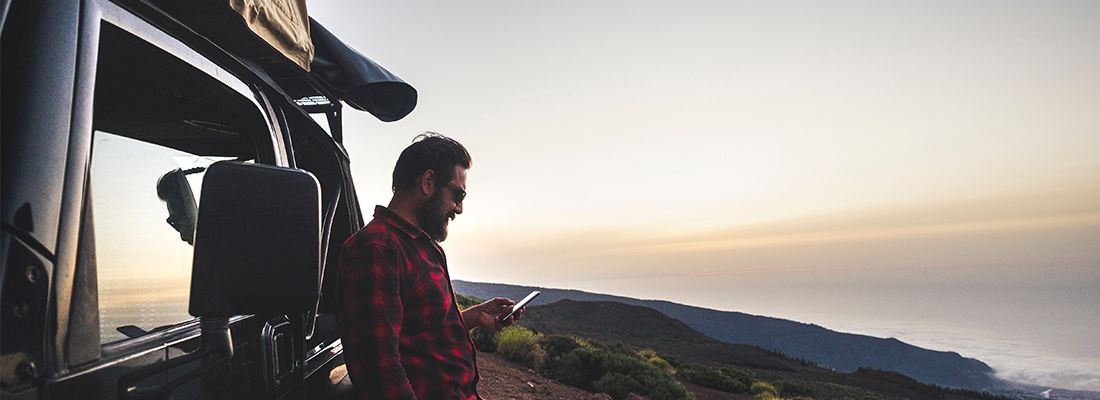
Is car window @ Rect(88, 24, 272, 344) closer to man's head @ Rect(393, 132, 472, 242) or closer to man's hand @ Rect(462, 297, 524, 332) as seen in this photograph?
man's head @ Rect(393, 132, 472, 242)

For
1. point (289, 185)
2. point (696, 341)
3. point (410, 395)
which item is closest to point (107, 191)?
point (289, 185)

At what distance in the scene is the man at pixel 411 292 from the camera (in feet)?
5.32

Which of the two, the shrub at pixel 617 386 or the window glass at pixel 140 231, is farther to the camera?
the shrub at pixel 617 386

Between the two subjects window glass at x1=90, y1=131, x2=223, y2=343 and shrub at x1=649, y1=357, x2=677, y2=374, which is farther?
shrub at x1=649, y1=357, x2=677, y2=374

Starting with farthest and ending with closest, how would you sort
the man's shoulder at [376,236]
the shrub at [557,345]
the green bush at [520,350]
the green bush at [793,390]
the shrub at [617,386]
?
the green bush at [793,390], the shrub at [557,345], the green bush at [520,350], the shrub at [617,386], the man's shoulder at [376,236]

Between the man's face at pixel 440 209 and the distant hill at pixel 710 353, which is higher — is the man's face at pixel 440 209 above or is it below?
above

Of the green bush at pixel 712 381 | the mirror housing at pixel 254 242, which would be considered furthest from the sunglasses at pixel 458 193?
the green bush at pixel 712 381

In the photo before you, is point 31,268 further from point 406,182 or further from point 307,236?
point 406,182

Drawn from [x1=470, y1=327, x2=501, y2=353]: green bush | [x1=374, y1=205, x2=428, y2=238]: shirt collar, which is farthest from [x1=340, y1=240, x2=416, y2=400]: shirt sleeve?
[x1=470, y1=327, x2=501, y2=353]: green bush

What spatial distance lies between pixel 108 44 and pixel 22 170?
413 mm

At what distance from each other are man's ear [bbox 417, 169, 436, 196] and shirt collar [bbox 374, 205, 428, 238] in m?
0.15

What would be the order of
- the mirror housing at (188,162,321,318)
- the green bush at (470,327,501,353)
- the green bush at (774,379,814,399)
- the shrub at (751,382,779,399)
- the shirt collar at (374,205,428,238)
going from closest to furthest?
the mirror housing at (188,162,321,318) < the shirt collar at (374,205,428,238) < the green bush at (470,327,501,353) < the shrub at (751,382,779,399) < the green bush at (774,379,814,399)

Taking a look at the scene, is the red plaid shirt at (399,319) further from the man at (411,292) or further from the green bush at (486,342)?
the green bush at (486,342)

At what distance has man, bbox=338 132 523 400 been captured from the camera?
1620 mm
